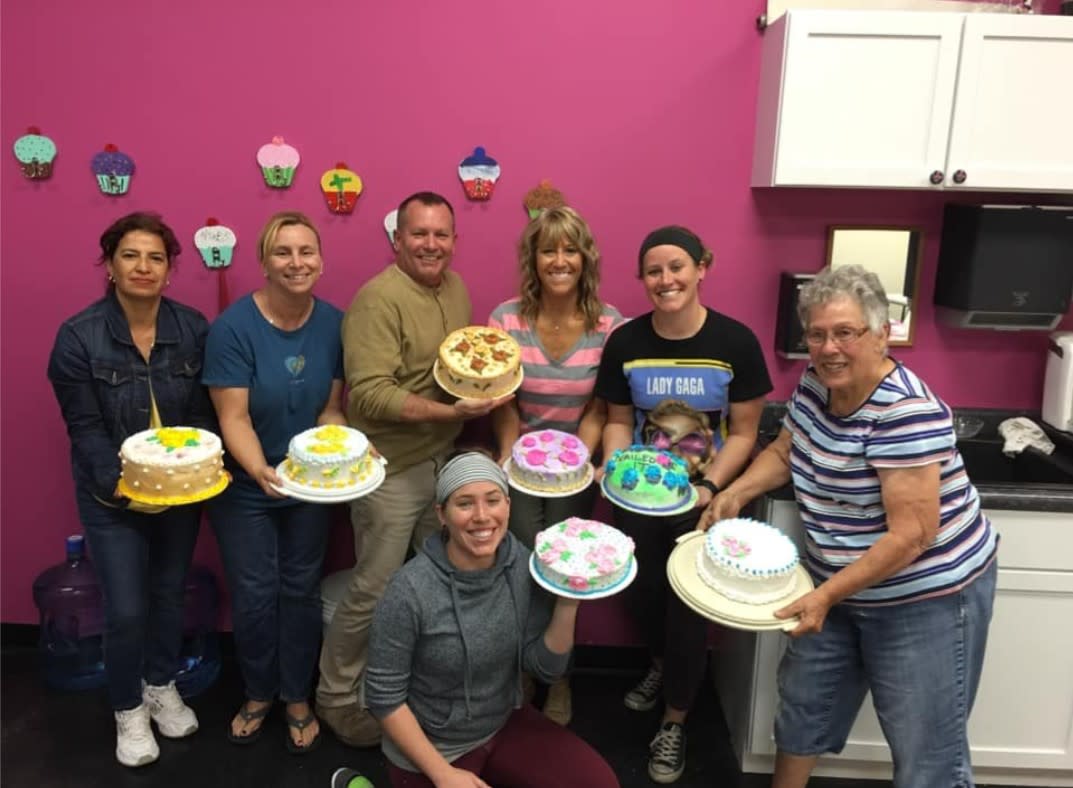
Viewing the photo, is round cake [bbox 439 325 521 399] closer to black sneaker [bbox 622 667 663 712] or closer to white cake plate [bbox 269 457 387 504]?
white cake plate [bbox 269 457 387 504]

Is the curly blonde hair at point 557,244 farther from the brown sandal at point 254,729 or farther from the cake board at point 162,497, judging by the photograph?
the brown sandal at point 254,729

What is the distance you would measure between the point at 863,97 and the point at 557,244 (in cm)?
96

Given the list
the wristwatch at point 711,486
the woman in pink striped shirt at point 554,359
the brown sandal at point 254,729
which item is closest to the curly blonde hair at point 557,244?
the woman in pink striped shirt at point 554,359

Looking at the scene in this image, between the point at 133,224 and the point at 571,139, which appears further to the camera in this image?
the point at 571,139

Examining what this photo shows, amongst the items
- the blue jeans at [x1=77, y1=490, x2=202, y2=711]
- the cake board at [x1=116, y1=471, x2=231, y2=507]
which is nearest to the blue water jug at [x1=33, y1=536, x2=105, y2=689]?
the blue jeans at [x1=77, y1=490, x2=202, y2=711]

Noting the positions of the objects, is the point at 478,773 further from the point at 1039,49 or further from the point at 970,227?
the point at 1039,49

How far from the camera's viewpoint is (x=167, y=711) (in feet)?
8.53

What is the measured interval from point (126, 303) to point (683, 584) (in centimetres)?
171

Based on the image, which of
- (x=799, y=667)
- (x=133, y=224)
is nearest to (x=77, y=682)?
(x=133, y=224)

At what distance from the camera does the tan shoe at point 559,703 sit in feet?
8.94

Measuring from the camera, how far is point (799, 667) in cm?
204

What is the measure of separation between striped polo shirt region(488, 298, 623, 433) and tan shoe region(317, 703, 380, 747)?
1.05m

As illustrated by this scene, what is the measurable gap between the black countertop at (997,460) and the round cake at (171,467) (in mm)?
1540

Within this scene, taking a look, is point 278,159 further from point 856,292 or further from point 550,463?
point 856,292
